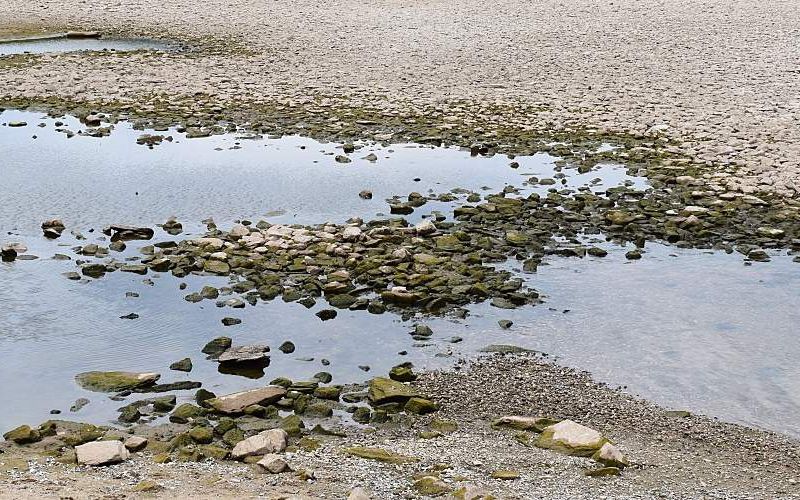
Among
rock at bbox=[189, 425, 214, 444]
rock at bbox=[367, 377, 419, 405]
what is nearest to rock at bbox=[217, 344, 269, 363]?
rock at bbox=[367, 377, 419, 405]

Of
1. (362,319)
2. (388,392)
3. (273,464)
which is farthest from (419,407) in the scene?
(362,319)

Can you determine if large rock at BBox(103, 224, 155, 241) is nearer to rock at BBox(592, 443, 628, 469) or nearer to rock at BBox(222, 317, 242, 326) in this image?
rock at BBox(222, 317, 242, 326)

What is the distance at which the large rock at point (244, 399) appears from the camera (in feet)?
38.5

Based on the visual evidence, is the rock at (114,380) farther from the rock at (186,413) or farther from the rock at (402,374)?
the rock at (402,374)

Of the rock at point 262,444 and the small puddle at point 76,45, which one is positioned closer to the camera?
the rock at point 262,444

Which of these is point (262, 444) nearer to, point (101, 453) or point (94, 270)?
point (101, 453)

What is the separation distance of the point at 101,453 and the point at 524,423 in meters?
4.56

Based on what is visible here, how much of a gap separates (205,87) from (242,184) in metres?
12.6

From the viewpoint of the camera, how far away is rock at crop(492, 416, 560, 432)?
11438mm

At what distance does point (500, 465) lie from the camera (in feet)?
34.3

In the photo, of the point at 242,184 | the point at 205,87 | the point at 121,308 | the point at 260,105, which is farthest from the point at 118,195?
the point at 205,87

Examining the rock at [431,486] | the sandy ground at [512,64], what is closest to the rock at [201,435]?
the rock at [431,486]

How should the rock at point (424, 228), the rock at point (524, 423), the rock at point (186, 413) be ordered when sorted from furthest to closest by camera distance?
the rock at point (424, 228), the rock at point (186, 413), the rock at point (524, 423)

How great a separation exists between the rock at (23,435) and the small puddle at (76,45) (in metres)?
34.9
